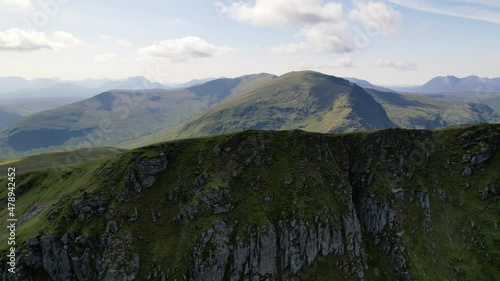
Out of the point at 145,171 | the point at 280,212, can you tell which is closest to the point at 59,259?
the point at 145,171

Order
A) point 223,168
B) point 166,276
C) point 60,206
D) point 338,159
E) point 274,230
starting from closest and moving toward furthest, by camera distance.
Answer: point 166,276, point 274,230, point 60,206, point 223,168, point 338,159

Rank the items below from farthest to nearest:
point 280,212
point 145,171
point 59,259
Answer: point 145,171 → point 280,212 → point 59,259

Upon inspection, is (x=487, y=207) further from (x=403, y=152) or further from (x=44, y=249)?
(x=44, y=249)

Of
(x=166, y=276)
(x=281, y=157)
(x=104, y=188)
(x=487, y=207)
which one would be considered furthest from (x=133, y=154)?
(x=487, y=207)

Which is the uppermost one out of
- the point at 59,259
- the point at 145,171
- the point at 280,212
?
the point at 145,171

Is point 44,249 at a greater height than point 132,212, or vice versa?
point 132,212

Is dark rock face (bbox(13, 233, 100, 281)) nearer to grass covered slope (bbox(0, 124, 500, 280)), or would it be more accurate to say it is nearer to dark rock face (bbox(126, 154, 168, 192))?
grass covered slope (bbox(0, 124, 500, 280))

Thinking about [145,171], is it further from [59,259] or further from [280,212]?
[280,212]

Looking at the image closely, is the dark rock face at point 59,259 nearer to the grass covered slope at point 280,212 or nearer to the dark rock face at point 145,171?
the grass covered slope at point 280,212
